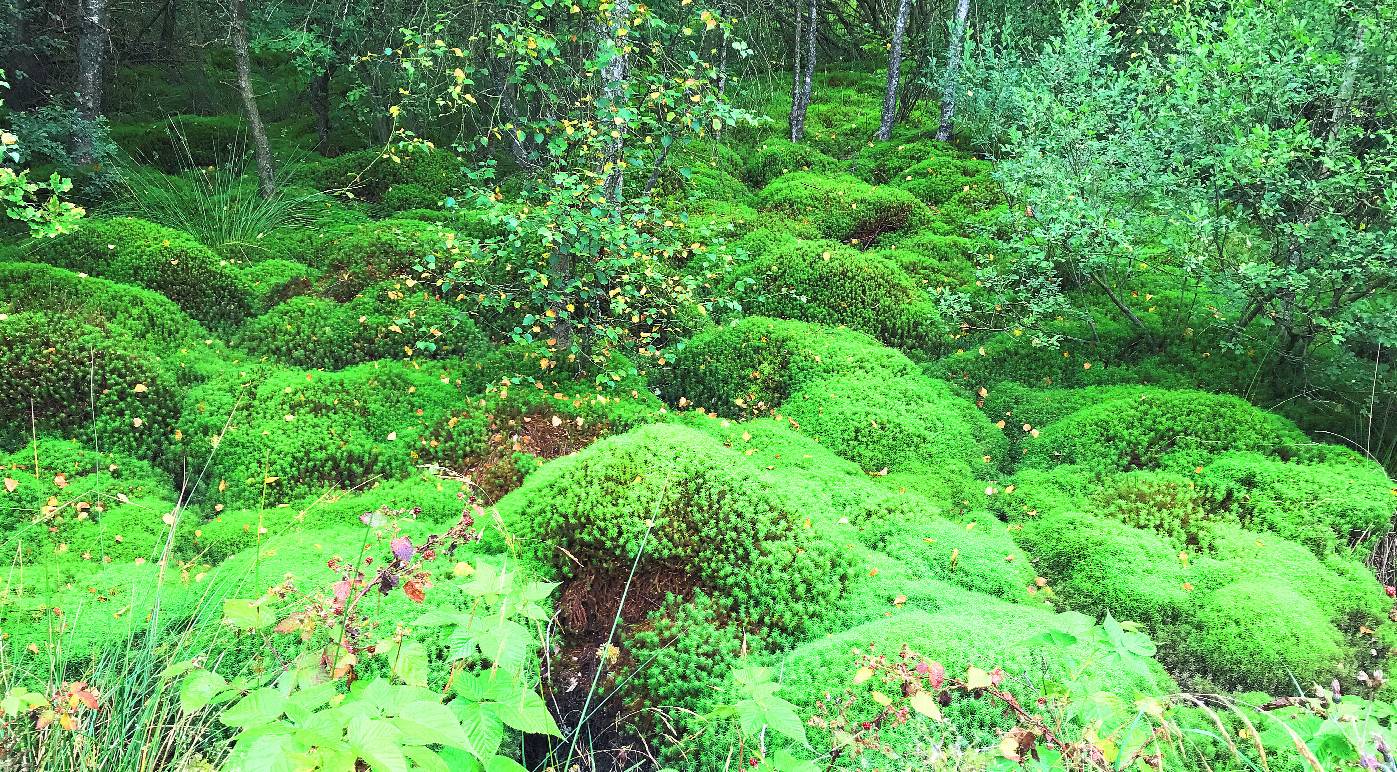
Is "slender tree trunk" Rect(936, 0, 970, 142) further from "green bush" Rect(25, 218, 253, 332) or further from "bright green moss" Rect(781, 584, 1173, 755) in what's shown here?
"green bush" Rect(25, 218, 253, 332)

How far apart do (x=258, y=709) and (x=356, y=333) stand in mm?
4402

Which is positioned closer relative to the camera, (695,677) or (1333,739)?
(1333,739)

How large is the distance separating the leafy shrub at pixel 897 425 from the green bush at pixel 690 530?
1.38 meters

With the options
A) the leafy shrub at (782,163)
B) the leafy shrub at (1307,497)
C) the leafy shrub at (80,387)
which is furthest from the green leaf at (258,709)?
the leafy shrub at (782,163)

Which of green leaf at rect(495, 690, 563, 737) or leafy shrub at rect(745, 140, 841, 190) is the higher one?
leafy shrub at rect(745, 140, 841, 190)

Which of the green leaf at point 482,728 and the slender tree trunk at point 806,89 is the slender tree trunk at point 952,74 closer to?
the slender tree trunk at point 806,89

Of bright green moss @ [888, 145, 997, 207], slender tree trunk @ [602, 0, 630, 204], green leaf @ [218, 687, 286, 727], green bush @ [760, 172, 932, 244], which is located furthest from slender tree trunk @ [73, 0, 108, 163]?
bright green moss @ [888, 145, 997, 207]

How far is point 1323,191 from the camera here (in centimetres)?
444

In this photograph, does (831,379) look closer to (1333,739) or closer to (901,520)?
(901,520)

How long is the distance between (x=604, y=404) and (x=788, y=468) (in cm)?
143

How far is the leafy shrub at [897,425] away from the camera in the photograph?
502cm

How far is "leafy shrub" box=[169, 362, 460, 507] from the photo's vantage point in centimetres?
445

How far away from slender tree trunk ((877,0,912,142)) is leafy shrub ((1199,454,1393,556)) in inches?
286

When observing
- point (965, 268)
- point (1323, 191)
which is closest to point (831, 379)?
point (965, 268)
